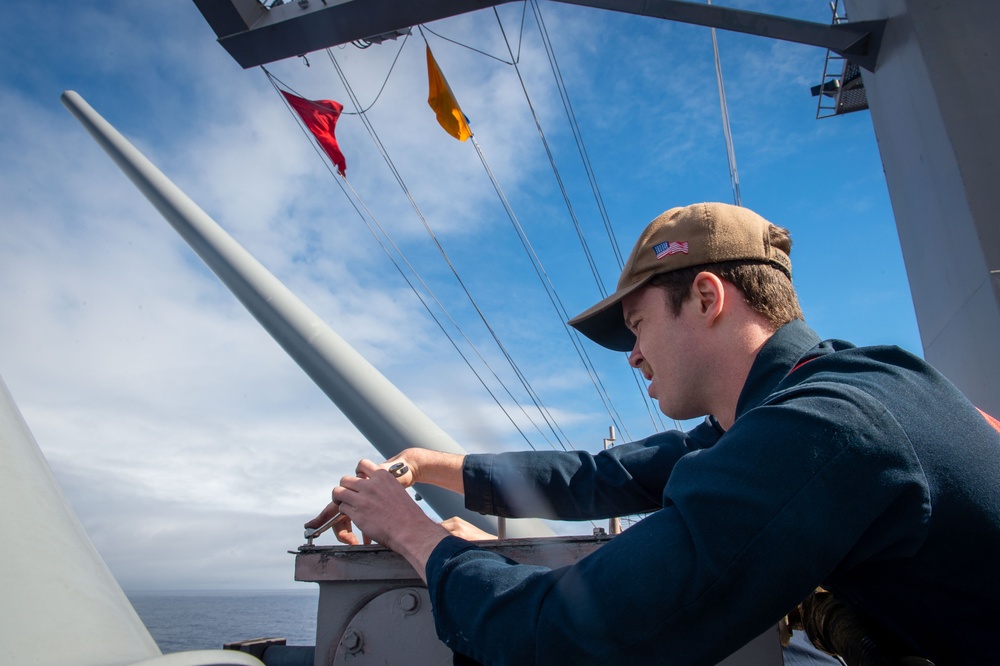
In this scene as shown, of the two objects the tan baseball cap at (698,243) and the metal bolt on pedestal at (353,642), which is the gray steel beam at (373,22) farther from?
the metal bolt on pedestal at (353,642)

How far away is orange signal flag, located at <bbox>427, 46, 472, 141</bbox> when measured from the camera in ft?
21.7

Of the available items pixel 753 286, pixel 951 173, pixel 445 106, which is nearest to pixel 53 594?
pixel 753 286

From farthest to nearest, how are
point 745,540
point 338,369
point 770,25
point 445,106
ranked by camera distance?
point 445,106 → point 338,369 → point 770,25 → point 745,540

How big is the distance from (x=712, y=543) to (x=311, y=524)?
930 mm

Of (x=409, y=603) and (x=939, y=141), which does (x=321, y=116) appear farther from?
(x=409, y=603)

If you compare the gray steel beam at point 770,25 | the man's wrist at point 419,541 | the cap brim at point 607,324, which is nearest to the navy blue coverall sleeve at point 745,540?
the man's wrist at point 419,541

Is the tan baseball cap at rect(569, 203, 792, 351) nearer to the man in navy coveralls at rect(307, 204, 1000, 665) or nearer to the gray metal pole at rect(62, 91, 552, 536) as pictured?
the man in navy coveralls at rect(307, 204, 1000, 665)

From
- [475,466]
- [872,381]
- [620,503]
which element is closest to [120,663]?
[872,381]

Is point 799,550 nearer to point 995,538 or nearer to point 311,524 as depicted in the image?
point 995,538

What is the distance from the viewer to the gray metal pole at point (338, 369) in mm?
4133

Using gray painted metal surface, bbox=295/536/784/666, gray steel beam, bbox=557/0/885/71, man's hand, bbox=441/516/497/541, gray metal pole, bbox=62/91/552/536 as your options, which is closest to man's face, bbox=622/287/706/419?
gray painted metal surface, bbox=295/536/784/666

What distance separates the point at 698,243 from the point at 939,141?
1912 mm

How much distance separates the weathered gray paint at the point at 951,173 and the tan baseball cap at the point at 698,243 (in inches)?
61.9

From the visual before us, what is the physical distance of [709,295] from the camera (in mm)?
1036
